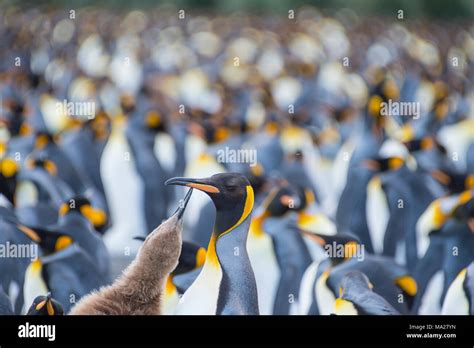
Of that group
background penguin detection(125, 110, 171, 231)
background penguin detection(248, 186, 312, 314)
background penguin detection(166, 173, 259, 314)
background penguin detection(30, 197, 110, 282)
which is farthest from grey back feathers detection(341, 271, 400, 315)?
background penguin detection(125, 110, 171, 231)

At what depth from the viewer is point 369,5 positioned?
531 centimetres

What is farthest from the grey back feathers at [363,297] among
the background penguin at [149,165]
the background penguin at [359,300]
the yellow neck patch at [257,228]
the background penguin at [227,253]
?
the background penguin at [149,165]

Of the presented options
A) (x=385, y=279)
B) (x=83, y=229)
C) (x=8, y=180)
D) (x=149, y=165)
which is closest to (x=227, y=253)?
(x=385, y=279)

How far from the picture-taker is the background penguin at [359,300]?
1890 mm

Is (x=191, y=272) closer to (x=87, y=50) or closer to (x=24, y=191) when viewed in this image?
(x=24, y=191)

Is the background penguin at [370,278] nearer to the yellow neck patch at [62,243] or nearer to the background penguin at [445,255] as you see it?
the background penguin at [445,255]

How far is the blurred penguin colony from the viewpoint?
1854 mm

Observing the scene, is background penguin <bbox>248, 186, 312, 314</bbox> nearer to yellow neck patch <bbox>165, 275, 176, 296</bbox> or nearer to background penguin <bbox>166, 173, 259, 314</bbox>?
yellow neck patch <bbox>165, 275, 176, 296</bbox>

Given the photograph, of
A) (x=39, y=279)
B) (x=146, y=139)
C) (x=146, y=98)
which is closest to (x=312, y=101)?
(x=146, y=98)

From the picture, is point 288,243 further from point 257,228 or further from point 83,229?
point 83,229

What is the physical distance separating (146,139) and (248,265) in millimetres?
2088

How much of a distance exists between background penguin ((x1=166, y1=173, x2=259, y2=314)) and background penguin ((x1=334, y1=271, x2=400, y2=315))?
0.96ft

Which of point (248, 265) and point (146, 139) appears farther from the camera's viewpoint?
point (146, 139)

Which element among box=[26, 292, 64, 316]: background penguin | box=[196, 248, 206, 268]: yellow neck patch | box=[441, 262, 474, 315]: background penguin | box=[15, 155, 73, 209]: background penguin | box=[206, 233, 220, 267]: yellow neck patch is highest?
box=[15, 155, 73, 209]: background penguin
